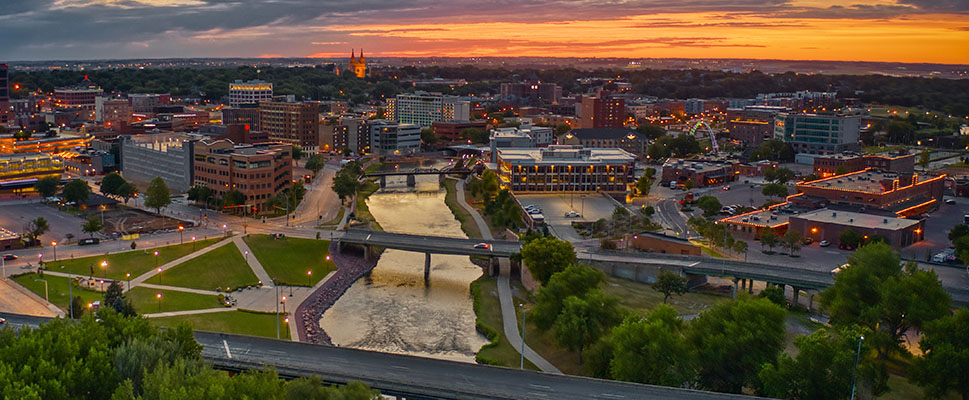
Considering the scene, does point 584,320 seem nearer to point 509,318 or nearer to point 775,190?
point 509,318

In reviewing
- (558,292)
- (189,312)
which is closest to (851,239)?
(558,292)

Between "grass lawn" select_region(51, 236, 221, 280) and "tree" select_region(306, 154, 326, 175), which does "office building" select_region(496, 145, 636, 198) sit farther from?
"grass lawn" select_region(51, 236, 221, 280)

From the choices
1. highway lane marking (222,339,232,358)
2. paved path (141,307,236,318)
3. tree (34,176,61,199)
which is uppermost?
tree (34,176,61,199)

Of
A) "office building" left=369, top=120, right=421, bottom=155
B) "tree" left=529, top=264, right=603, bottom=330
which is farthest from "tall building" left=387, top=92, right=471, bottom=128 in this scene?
"tree" left=529, top=264, right=603, bottom=330

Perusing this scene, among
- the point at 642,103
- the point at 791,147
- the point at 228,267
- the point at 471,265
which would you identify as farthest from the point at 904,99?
the point at 228,267

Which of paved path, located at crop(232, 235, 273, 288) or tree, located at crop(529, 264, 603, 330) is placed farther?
paved path, located at crop(232, 235, 273, 288)

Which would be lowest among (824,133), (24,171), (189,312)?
(189,312)

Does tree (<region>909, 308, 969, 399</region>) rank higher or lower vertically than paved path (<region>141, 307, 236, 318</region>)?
higher
